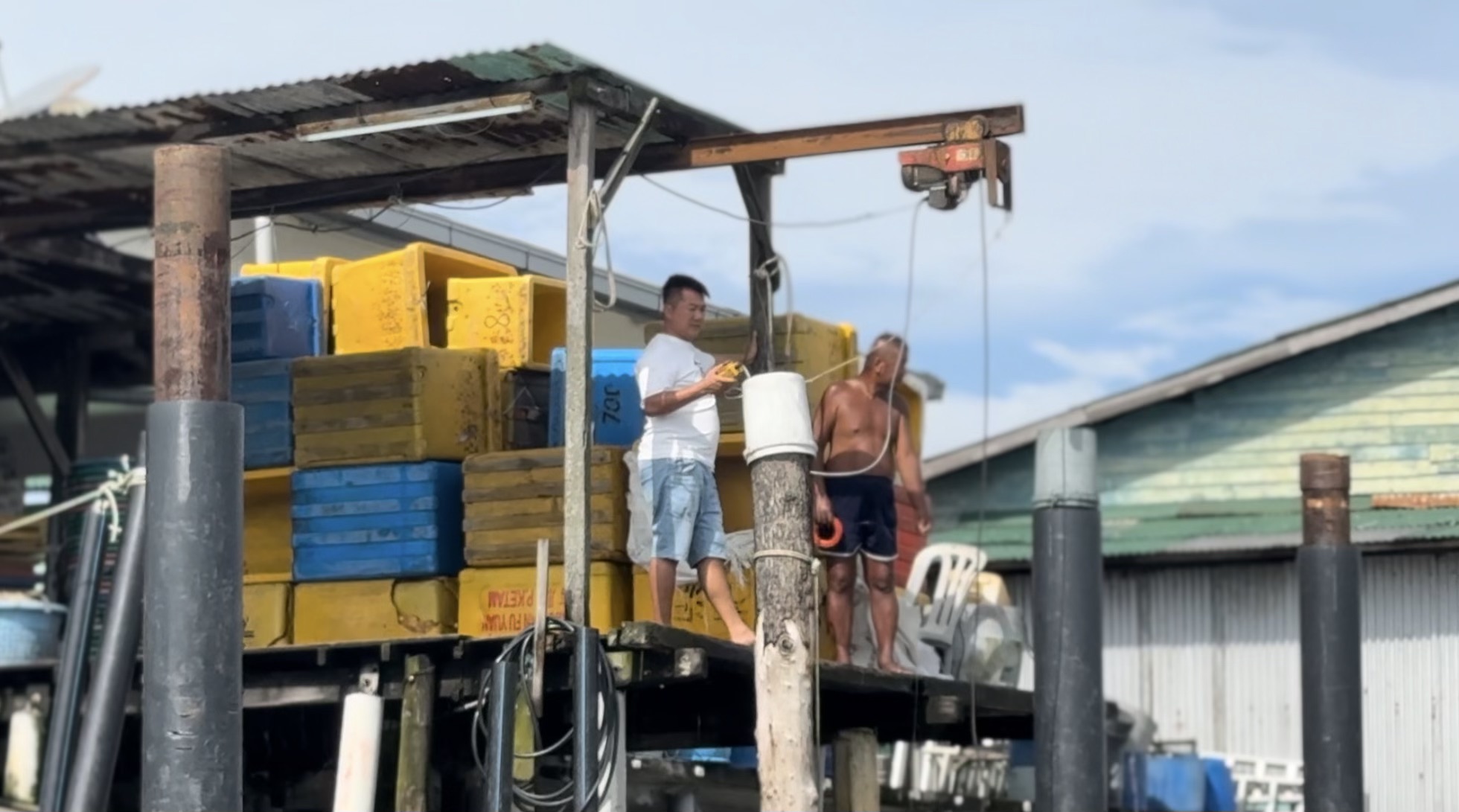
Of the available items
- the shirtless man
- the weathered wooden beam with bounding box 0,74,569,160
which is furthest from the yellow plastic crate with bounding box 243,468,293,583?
the shirtless man

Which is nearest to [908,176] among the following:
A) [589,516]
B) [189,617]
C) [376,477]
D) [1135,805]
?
[589,516]

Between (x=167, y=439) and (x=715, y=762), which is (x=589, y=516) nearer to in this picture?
(x=167, y=439)

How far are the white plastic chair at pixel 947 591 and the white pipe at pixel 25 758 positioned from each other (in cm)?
583

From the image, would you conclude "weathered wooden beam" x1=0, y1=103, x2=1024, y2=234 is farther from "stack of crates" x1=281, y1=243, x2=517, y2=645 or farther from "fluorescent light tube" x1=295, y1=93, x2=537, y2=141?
"stack of crates" x1=281, y1=243, x2=517, y2=645

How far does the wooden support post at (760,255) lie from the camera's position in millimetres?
13766

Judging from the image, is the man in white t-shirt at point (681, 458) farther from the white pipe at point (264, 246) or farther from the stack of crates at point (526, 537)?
the white pipe at point (264, 246)

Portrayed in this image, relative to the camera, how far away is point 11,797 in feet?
51.6

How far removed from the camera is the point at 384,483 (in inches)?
531

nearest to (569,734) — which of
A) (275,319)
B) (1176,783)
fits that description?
(275,319)

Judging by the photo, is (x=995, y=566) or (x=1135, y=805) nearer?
(x=1135, y=805)

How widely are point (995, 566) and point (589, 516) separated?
30.5 feet

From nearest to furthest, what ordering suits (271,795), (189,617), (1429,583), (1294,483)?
(189,617), (271,795), (1429,583), (1294,483)

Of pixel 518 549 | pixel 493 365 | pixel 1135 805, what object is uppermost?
pixel 493 365

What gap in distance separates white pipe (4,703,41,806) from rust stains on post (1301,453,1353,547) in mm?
8430
